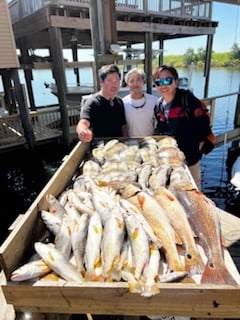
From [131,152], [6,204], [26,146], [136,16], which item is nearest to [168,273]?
[131,152]

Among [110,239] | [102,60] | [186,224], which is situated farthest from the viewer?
[102,60]

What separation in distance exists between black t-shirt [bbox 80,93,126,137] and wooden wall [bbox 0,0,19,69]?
7111 mm

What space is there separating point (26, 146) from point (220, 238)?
9.00 metres

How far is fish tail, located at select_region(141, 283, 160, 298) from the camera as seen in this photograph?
1072 mm

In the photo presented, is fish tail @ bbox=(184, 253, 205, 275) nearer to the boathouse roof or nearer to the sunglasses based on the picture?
the sunglasses

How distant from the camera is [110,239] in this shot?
1322 millimetres

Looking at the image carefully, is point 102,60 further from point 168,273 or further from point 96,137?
point 168,273

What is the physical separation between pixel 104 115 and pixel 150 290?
2313mm

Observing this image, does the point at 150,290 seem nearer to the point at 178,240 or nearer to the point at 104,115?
the point at 178,240

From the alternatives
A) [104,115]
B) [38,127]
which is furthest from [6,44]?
[104,115]

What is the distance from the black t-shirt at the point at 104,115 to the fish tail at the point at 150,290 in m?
2.24

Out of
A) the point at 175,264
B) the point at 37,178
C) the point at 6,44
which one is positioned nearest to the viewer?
the point at 175,264

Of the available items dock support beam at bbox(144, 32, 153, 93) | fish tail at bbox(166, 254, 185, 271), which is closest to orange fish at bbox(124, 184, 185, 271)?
fish tail at bbox(166, 254, 185, 271)

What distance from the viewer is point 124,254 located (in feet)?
4.20
